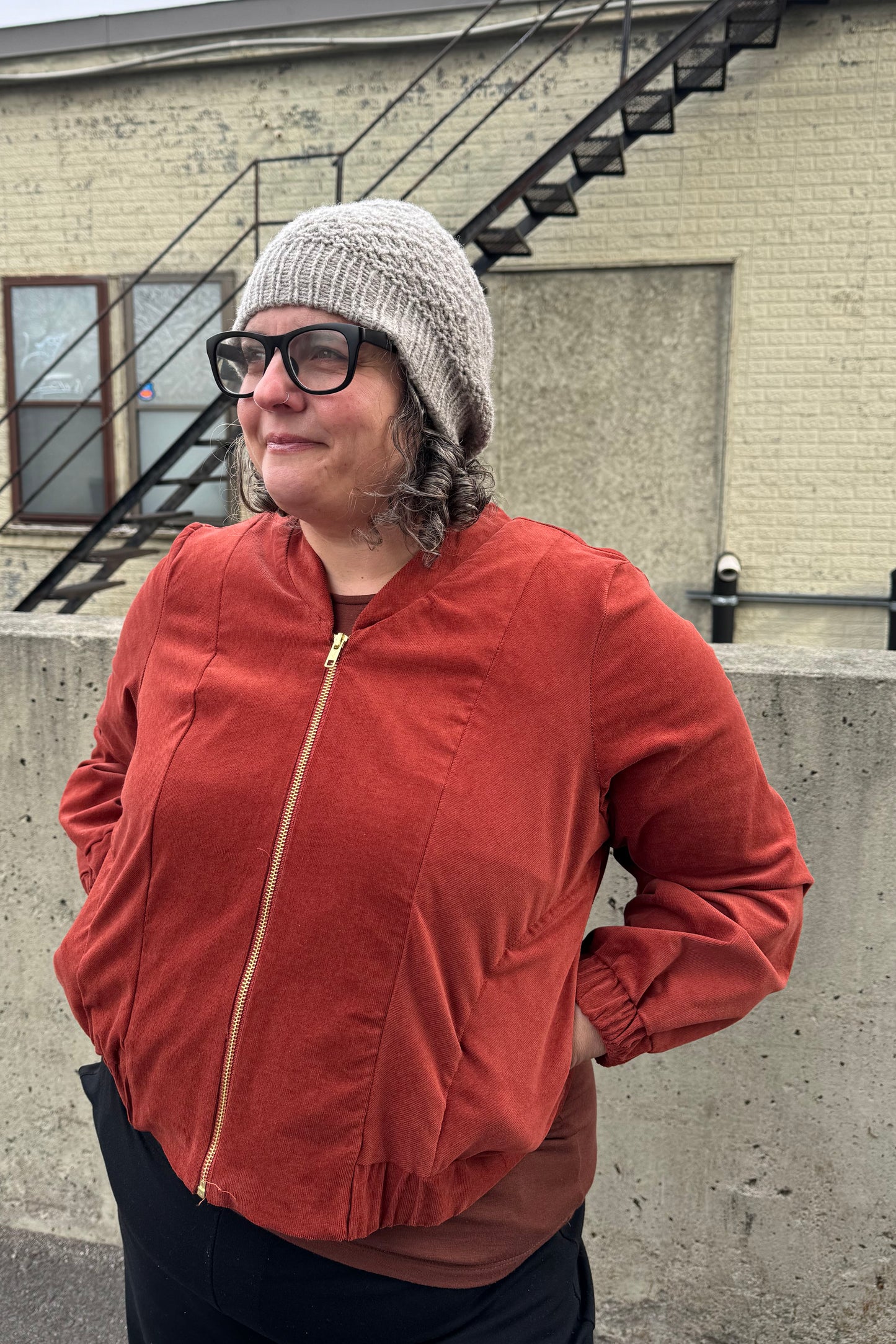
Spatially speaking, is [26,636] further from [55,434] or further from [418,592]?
[55,434]

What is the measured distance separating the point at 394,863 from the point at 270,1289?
64 cm

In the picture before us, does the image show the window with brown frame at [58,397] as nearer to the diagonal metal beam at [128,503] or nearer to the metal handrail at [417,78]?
the diagonal metal beam at [128,503]

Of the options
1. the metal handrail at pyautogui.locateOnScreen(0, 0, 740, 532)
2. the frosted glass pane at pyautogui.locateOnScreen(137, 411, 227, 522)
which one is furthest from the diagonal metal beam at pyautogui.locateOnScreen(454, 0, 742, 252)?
the frosted glass pane at pyautogui.locateOnScreen(137, 411, 227, 522)

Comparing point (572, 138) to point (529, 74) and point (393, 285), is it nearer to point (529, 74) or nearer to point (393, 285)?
point (529, 74)

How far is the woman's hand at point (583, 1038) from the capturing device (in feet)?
4.72

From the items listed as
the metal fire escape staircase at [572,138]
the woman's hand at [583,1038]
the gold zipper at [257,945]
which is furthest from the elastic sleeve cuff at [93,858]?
the metal fire escape staircase at [572,138]

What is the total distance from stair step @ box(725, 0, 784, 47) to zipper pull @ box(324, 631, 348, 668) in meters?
6.90

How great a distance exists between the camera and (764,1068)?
218 cm

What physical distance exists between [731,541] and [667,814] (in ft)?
21.9

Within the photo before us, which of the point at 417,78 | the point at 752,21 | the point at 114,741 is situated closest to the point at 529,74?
the point at 417,78

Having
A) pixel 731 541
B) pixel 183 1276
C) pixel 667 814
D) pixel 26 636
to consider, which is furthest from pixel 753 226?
pixel 183 1276

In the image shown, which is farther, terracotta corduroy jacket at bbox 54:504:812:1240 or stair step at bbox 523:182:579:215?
stair step at bbox 523:182:579:215

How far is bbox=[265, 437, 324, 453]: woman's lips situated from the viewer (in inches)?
53.5

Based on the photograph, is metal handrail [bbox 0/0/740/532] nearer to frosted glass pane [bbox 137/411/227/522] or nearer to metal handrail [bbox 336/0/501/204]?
metal handrail [bbox 336/0/501/204]
